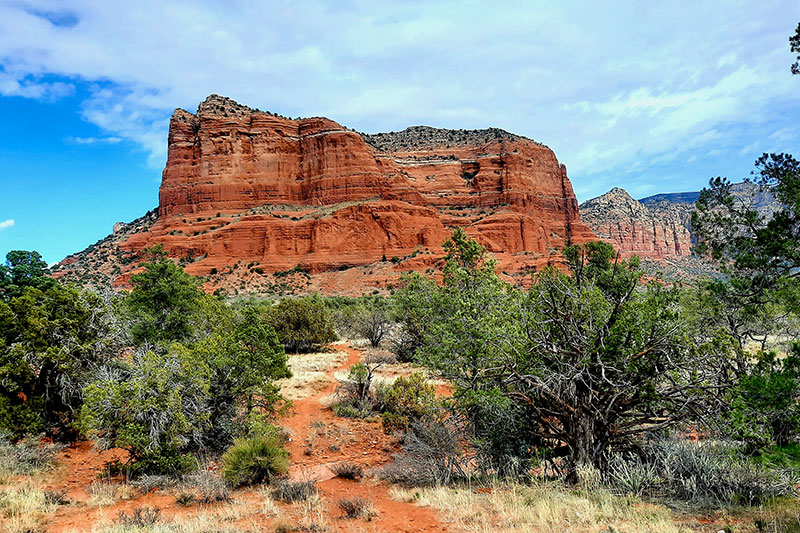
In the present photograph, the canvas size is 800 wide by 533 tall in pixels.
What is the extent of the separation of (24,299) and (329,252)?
204 feet

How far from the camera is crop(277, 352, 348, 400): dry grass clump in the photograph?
16495 millimetres

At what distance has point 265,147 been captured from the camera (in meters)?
82.6

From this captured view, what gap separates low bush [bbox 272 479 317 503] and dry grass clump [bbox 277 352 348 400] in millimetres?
8140

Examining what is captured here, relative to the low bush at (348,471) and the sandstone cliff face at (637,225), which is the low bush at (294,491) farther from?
the sandstone cliff face at (637,225)

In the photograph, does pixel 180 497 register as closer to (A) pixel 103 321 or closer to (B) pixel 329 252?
(A) pixel 103 321

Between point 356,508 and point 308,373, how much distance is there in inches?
523

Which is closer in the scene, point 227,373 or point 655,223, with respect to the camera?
point 227,373

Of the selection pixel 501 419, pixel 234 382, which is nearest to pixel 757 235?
pixel 501 419

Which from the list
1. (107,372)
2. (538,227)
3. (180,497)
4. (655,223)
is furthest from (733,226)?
(655,223)

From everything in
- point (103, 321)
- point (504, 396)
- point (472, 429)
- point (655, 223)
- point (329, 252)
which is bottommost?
point (472, 429)

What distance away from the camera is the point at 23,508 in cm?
661

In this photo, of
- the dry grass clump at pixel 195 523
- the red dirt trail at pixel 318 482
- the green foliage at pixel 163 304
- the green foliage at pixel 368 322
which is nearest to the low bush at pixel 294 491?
the red dirt trail at pixel 318 482

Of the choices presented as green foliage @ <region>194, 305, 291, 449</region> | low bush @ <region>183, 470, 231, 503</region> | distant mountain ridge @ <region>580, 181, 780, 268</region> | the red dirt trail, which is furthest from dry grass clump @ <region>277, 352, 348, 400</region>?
distant mountain ridge @ <region>580, 181, 780, 268</region>

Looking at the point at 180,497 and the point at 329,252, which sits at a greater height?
the point at 329,252
